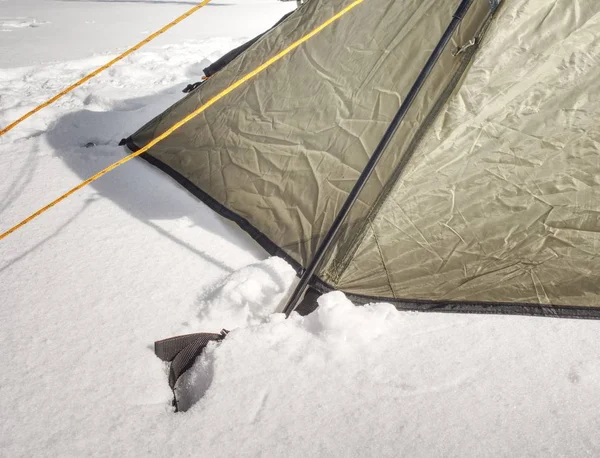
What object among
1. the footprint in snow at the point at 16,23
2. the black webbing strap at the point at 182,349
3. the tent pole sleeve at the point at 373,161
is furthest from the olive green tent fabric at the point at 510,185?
the footprint in snow at the point at 16,23

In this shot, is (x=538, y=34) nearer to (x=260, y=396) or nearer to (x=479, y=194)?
(x=479, y=194)

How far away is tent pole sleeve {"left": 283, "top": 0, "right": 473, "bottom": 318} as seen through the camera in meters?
1.50

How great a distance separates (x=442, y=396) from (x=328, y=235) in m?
0.65

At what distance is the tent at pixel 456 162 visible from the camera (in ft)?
4.95

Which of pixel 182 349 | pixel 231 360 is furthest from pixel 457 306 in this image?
pixel 182 349

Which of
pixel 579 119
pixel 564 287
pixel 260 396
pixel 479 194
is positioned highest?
pixel 579 119

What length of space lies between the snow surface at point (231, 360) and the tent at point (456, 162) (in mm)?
135

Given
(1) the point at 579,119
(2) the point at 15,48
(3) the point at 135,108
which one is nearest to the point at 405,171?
(1) the point at 579,119

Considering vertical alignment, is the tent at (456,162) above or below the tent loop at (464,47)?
below

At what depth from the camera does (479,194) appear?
163 centimetres

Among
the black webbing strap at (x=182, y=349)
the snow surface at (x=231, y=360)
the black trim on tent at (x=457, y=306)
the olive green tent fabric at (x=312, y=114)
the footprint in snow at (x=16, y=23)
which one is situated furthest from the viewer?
the footprint in snow at (x=16, y=23)

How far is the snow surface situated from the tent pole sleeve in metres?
0.11

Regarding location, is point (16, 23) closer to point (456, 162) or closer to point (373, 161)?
point (373, 161)

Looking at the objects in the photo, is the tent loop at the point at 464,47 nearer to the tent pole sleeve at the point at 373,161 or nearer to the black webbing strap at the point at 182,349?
the tent pole sleeve at the point at 373,161
